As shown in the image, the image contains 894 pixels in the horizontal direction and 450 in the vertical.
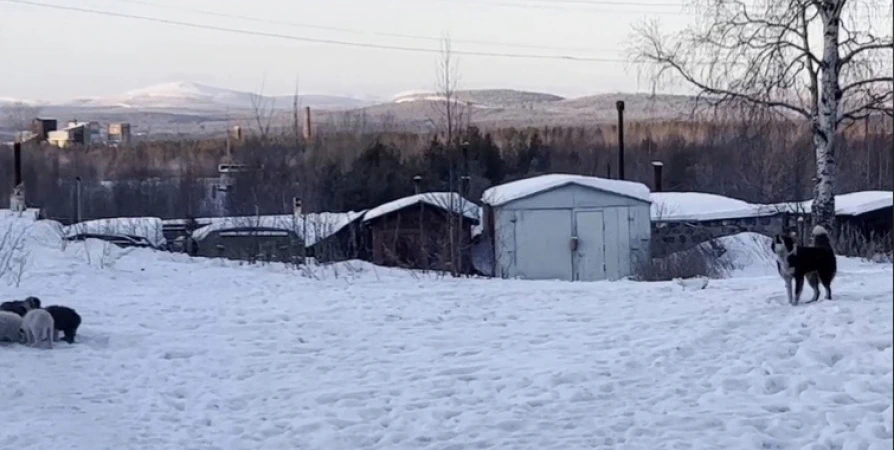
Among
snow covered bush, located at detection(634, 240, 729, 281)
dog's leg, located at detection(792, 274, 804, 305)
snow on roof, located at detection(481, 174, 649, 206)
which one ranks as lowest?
snow covered bush, located at detection(634, 240, 729, 281)

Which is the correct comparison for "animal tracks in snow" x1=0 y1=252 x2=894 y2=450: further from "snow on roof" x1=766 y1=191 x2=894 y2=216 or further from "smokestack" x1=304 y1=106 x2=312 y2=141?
"smokestack" x1=304 y1=106 x2=312 y2=141

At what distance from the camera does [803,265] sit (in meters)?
11.2

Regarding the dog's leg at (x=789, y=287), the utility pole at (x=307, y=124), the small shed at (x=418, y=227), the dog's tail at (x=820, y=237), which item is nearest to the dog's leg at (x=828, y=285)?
the dog's leg at (x=789, y=287)

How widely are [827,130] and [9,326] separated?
15654 millimetres

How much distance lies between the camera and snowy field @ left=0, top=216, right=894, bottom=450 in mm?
7914

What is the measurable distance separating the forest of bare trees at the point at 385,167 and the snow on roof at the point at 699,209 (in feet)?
7.35

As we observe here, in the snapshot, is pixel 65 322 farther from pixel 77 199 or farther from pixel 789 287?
pixel 77 199

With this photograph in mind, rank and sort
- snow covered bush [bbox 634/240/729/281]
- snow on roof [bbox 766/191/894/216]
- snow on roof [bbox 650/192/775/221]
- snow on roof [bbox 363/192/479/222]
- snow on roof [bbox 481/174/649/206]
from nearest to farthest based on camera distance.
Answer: snow covered bush [bbox 634/240/729/281] → snow on roof [bbox 766/191/894/216] → snow on roof [bbox 363/192/479/222] → snow on roof [bbox 481/174/649/206] → snow on roof [bbox 650/192/775/221]

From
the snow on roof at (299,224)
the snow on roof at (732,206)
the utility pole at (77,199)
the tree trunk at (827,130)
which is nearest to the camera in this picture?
the tree trunk at (827,130)

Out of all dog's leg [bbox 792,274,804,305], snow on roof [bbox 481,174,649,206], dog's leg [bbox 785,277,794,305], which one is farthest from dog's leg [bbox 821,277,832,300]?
snow on roof [bbox 481,174,649,206]

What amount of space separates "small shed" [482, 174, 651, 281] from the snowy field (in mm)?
14499

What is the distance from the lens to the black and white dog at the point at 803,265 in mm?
11258

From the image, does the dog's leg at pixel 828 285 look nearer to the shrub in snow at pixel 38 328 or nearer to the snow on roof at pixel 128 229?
the shrub in snow at pixel 38 328

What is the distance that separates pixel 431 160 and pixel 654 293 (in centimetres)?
2838
